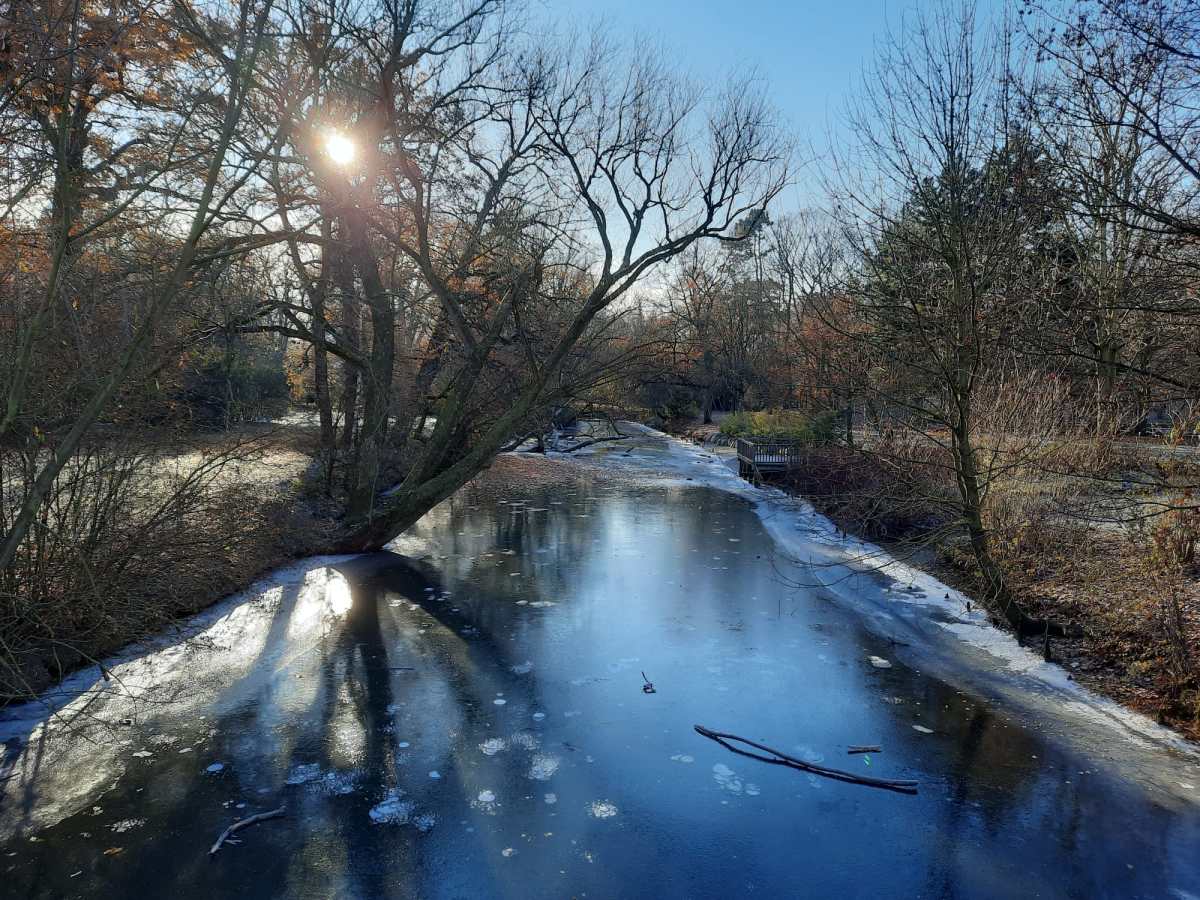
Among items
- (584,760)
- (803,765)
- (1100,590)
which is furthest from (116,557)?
(1100,590)

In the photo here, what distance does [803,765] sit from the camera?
19.9ft

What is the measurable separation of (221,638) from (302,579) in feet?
9.14

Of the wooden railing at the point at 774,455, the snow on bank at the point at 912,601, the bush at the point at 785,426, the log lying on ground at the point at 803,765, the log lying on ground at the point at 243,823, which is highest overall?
the bush at the point at 785,426

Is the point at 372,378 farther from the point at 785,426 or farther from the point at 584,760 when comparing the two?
the point at 785,426

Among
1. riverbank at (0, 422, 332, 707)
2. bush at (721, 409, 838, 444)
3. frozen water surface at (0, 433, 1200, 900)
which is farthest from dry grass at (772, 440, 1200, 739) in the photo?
bush at (721, 409, 838, 444)

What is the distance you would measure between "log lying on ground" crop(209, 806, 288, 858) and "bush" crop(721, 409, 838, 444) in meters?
18.2

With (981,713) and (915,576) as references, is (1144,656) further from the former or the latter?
(915,576)

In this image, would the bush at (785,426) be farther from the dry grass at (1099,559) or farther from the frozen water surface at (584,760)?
the frozen water surface at (584,760)

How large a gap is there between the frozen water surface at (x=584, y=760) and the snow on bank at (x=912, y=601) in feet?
0.22

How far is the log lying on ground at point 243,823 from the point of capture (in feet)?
16.2

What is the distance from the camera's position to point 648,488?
857 inches

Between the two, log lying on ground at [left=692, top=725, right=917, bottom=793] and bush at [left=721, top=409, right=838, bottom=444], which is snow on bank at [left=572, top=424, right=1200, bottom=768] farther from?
bush at [left=721, top=409, right=838, bottom=444]

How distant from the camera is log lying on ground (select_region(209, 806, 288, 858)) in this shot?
4.93m

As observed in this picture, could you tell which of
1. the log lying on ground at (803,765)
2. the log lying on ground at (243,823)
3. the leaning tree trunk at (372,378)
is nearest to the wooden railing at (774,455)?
the leaning tree trunk at (372,378)
